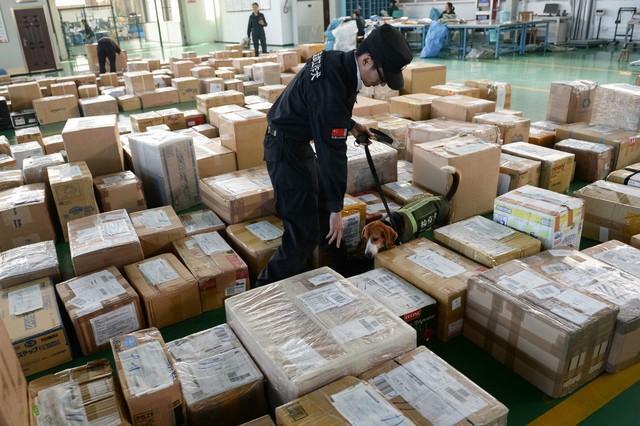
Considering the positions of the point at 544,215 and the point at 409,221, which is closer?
the point at 544,215

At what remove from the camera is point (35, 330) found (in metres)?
2.34

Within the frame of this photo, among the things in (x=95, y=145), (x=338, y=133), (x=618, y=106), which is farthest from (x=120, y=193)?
(x=618, y=106)

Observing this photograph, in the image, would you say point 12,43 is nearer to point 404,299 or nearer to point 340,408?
point 404,299

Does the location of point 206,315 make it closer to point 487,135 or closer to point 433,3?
point 487,135

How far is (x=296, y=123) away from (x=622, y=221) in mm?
2317

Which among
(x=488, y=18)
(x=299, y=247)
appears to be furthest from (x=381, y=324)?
(x=488, y=18)

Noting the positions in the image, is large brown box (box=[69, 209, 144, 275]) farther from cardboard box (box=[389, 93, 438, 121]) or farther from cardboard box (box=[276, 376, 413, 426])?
cardboard box (box=[389, 93, 438, 121])

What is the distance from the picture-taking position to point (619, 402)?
6.82ft

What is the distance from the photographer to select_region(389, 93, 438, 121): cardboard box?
5.34 meters

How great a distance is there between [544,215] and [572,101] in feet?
9.20

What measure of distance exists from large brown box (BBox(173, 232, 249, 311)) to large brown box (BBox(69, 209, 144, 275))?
0.97 feet

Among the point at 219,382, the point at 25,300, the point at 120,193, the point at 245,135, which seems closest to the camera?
the point at 219,382

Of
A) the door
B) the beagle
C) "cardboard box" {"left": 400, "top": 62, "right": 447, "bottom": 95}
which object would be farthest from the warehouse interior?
the door

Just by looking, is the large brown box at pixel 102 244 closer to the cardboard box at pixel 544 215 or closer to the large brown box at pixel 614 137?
the cardboard box at pixel 544 215
